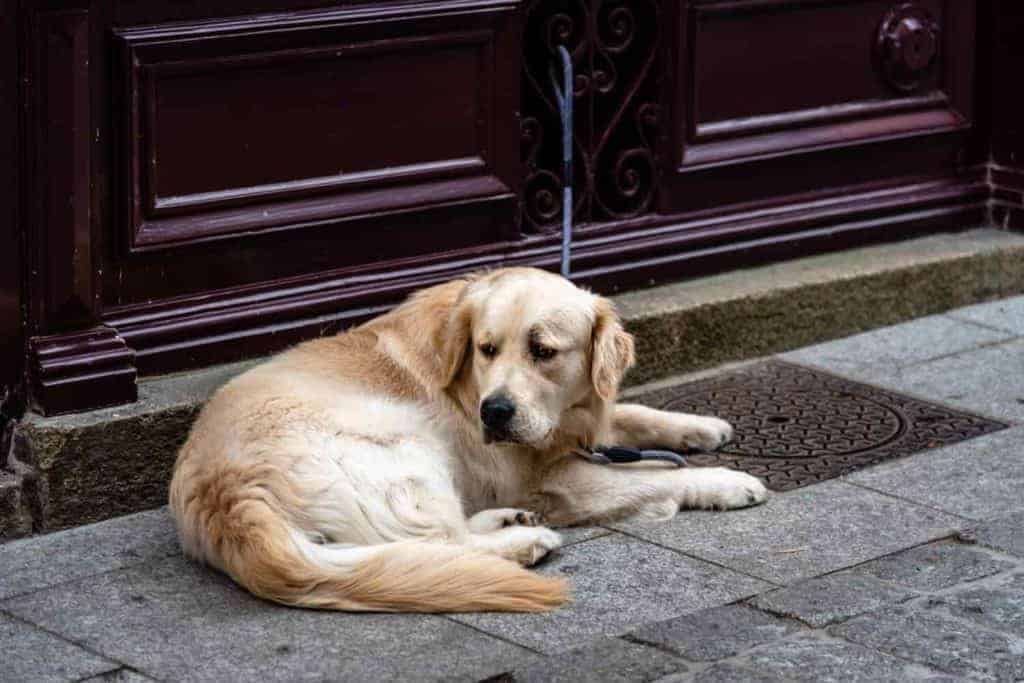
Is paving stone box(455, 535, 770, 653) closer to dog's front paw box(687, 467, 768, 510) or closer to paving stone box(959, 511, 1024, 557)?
dog's front paw box(687, 467, 768, 510)

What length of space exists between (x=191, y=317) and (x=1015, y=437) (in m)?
2.81

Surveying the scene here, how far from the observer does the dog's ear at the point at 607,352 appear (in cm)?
581

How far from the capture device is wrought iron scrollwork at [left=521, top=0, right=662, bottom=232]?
7.28 metres

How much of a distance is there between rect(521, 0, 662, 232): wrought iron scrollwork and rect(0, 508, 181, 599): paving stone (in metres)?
2.09

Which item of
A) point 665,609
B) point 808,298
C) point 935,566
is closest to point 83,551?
point 665,609

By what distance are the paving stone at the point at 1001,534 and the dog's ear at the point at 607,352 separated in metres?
1.11

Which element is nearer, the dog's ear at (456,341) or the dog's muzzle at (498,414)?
the dog's muzzle at (498,414)

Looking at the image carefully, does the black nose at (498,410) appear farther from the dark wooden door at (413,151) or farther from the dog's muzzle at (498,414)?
the dark wooden door at (413,151)

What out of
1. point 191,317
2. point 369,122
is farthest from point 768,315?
point 191,317

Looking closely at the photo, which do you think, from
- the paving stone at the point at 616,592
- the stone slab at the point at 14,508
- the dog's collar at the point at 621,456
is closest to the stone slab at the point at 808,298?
the dog's collar at the point at 621,456

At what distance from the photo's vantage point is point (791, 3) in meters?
7.83

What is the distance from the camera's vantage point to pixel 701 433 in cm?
656

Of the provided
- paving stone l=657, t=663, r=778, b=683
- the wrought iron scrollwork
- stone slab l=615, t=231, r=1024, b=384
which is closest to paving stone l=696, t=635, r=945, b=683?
paving stone l=657, t=663, r=778, b=683

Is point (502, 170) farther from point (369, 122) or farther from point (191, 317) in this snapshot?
point (191, 317)
